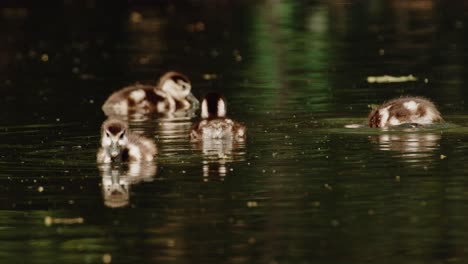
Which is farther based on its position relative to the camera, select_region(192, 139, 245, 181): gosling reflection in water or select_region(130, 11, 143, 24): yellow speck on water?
select_region(130, 11, 143, 24): yellow speck on water

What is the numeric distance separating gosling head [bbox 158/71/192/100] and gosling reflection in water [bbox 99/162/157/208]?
5.52 meters

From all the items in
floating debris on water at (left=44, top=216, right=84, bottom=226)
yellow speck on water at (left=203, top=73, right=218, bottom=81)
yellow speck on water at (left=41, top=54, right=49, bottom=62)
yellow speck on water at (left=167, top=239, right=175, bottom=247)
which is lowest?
yellow speck on water at (left=167, top=239, right=175, bottom=247)

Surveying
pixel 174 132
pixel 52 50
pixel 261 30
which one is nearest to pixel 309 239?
pixel 174 132

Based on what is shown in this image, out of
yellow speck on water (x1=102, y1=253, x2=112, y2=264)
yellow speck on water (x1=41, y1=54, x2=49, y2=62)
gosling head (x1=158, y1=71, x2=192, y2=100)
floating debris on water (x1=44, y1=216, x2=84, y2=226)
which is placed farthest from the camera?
yellow speck on water (x1=41, y1=54, x2=49, y2=62)

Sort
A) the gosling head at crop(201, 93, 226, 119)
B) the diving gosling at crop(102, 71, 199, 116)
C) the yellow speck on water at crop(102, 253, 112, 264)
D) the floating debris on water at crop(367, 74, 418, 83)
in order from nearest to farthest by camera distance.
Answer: the yellow speck on water at crop(102, 253, 112, 264) < the gosling head at crop(201, 93, 226, 119) < the diving gosling at crop(102, 71, 199, 116) < the floating debris on water at crop(367, 74, 418, 83)

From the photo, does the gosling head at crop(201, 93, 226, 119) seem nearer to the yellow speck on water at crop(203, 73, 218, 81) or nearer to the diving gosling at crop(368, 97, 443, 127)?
the diving gosling at crop(368, 97, 443, 127)

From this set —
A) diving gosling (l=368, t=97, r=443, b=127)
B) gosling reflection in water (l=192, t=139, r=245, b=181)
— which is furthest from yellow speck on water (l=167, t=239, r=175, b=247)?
diving gosling (l=368, t=97, r=443, b=127)

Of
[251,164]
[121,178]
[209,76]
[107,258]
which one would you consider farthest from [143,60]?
[107,258]

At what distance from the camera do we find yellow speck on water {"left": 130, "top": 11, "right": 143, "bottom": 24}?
3248 centimetres

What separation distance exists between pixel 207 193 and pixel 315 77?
905 centimetres

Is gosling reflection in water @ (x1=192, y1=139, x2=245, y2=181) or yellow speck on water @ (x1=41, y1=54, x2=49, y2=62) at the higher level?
yellow speck on water @ (x1=41, y1=54, x2=49, y2=62)

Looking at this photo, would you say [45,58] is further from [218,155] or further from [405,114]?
[218,155]

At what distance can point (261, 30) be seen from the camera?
2862cm

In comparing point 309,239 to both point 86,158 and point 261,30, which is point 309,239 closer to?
point 86,158
